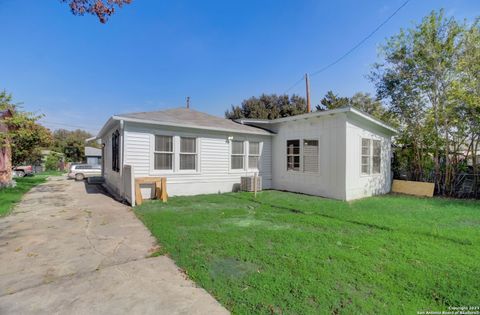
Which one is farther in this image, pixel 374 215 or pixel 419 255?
pixel 374 215

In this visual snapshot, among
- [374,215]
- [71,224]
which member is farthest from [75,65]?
[374,215]

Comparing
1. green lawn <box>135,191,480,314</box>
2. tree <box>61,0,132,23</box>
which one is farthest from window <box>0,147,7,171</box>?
tree <box>61,0,132,23</box>

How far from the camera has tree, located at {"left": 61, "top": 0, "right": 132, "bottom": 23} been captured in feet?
12.7

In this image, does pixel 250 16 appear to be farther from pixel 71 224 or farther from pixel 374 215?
pixel 71 224

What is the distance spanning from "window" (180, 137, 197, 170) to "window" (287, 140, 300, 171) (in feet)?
13.4

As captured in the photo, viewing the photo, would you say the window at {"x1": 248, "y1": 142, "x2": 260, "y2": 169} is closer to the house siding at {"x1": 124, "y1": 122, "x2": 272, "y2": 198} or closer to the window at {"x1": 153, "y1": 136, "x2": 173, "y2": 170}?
the house siding at {"x1": 124, "y1": 122, "x2": 272, "y2": 198}

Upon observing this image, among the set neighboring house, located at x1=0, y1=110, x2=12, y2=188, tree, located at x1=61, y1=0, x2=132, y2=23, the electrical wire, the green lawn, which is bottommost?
the green lawn

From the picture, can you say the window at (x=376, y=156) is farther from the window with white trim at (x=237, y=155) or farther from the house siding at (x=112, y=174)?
the house siding at (x=112, y=174)

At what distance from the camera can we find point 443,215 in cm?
619

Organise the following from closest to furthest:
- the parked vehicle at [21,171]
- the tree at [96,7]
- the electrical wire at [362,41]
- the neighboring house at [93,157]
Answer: the tree at [96,7]
the electrical wire at [362,41]
the parked vehicle at [21,171]
the neighboring house at [93,157]

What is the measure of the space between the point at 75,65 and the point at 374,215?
14906 millimetres

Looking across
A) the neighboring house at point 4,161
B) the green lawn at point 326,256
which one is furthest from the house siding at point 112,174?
the neighboring house at point 4,161

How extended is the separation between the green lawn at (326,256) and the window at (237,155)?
A: 4.04m

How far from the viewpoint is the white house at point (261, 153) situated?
8.23 meters
